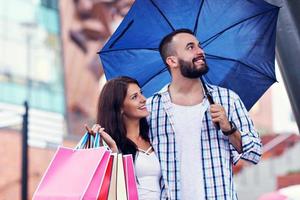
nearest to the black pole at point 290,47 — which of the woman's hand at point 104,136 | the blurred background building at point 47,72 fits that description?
the woman's hand at point 104,136

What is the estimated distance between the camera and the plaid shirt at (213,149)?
3830mm

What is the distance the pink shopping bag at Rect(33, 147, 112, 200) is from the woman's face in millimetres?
462

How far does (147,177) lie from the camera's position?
385 centimetres

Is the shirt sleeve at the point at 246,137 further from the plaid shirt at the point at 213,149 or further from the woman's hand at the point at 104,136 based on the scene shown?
the woman's hand at the point at 104,136

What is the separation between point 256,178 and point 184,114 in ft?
60.3

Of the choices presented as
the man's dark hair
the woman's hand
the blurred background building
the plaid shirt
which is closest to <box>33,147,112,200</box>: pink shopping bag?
the woman's hand

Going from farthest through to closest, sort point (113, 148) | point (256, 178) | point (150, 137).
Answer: point (256, 178), point (150, 137), point (113, 148)

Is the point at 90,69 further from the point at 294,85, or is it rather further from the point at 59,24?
the point at 294,85

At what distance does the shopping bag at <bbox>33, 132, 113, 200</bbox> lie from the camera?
11.3ft

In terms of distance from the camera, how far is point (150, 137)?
4086 millimetres

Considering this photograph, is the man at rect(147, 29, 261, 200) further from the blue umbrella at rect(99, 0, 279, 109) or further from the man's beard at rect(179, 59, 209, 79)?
the blue umbrella at rect(99, 0, 279, 109)

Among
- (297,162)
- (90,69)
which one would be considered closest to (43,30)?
(90,69)

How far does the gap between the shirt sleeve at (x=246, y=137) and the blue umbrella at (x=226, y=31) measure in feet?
1.49

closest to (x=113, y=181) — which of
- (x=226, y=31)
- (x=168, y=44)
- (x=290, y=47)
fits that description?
(x=168, y=44)
